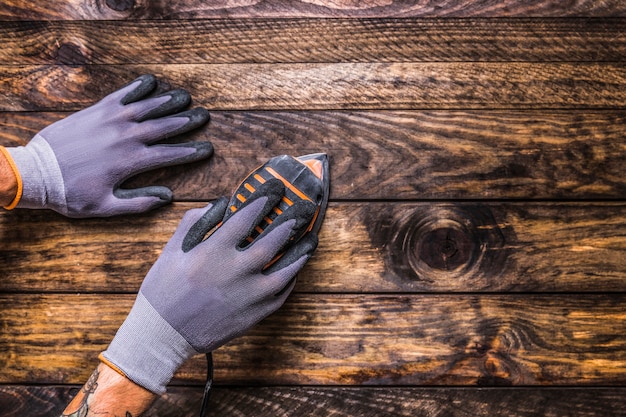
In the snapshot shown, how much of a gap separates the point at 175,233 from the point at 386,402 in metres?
0.47

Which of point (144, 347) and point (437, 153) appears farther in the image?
point (437, 153)

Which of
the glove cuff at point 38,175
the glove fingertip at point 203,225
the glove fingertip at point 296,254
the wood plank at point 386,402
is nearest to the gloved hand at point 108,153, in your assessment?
the glove cuff at point 38,175

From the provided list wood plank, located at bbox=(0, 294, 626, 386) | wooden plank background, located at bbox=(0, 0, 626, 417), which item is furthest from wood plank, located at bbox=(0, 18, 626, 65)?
wood plank, located at bbox=(0, 294, 626, 386)

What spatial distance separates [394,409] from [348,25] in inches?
26.7

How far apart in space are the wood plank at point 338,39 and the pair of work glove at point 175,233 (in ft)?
0.31

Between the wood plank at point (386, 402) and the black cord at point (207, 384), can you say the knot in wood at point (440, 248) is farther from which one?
the black cord at point (207, 384)

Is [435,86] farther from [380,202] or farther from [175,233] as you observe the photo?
[175,233]

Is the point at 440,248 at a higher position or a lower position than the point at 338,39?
lower

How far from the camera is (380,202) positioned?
101 centimetres

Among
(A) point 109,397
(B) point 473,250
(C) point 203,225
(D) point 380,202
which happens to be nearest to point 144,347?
(A) point 109,397

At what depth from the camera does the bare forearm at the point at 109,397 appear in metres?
0.91

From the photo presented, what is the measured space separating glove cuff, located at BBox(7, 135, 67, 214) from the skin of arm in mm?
12

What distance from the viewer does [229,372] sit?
3.30ft

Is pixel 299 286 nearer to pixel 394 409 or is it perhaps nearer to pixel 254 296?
pixel 254 296
